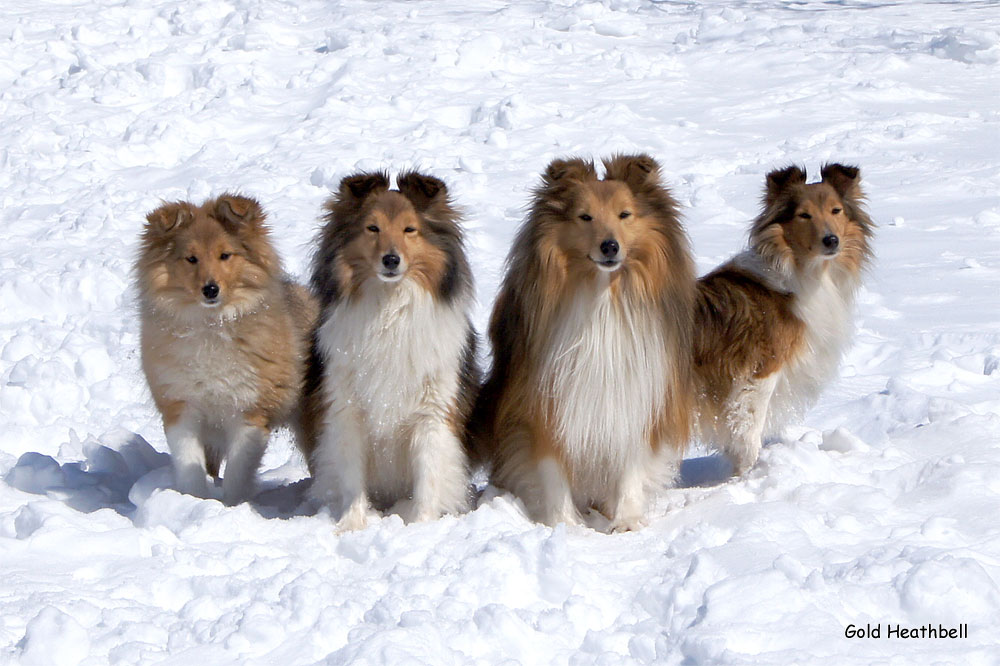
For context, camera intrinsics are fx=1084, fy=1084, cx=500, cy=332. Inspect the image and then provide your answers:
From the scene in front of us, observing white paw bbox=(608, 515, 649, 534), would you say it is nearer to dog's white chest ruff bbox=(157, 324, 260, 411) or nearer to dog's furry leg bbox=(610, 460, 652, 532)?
dog's furry leg bbox=(610, 460, 652, 532)

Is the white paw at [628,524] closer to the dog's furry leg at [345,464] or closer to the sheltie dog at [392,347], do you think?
the sheltie dog at [392,347]

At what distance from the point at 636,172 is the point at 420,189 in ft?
3.17

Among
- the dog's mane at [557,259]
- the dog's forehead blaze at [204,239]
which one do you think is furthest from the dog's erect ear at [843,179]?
the dog's forehead blaze at [204,239]

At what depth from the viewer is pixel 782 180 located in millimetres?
5688

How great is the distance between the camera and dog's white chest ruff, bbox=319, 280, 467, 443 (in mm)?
4750

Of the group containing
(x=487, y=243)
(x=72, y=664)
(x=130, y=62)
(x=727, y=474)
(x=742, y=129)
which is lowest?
(x=727, y=474)

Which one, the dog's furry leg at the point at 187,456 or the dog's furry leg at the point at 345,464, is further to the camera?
the dog's furry leg at the point at 187,456

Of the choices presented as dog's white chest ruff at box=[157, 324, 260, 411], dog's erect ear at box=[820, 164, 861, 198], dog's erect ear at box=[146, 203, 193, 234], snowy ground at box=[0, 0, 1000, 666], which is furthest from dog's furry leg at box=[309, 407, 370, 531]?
dog's erect ear at box=[820, 164, 861, 198]

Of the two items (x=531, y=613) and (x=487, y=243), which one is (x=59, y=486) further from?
(x=487, y=243)

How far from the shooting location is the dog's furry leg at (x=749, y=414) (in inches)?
216

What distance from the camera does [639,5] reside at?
1423 centimetres

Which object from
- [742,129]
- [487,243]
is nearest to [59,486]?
[487,243]

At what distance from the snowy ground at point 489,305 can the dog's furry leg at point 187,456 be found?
165 mm

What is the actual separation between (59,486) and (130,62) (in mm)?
8150
